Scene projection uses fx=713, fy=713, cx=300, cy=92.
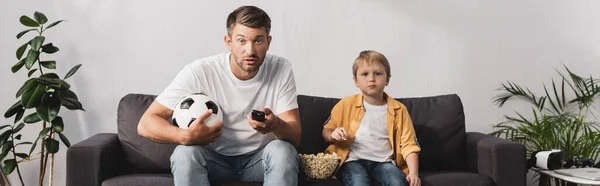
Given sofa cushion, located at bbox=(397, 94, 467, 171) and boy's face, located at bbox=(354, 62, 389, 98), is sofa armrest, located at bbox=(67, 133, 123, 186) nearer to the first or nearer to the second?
boy's face, located at bbox=(354, 62, 389, 98)

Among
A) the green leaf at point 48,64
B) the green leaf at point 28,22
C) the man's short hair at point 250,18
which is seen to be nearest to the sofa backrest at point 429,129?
the man's short hair at point 250,18

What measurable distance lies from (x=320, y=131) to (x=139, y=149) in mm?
807

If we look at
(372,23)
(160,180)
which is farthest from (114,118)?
(372,23)

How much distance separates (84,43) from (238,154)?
4.34 ft

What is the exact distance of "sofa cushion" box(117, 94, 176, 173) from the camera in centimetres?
308

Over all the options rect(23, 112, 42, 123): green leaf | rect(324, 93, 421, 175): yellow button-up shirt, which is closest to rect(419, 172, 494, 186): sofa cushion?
rect(324, 93, 421, 175): yellow button-up shirt

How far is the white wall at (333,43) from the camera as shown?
3.60 meters

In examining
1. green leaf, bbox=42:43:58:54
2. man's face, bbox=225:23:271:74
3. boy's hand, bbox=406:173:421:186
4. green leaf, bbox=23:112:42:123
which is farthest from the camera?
green leaf, bbox=42:43:58:54

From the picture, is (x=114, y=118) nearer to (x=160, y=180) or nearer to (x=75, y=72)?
(x=75, y=72)

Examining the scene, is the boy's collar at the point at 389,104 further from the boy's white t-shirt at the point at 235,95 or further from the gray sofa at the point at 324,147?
the boy's white t-shirt at the point at 235,95

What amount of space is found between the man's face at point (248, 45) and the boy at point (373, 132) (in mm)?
475

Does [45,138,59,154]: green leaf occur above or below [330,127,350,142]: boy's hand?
below

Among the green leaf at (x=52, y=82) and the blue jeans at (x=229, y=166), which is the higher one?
the green leaf at (x=52, y=82)

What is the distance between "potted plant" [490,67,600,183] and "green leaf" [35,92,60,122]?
2183mm
